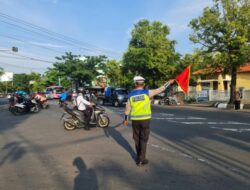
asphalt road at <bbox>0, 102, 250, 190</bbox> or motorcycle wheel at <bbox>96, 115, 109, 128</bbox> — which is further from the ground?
motorcycle wheel at <bbox>96, 115, 109, 128</bbox>

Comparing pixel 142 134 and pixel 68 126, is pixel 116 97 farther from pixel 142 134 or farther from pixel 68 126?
pixel 142 134

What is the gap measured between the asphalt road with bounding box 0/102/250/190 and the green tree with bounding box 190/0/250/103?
1824 cm

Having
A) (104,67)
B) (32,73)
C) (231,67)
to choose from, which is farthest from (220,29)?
(32,73)

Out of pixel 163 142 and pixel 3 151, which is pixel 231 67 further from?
pixel 3 151

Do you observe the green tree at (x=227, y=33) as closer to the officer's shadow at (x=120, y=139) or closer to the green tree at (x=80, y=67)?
the officer's shadow at (x=120, y=139)

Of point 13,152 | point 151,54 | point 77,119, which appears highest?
point 151,54

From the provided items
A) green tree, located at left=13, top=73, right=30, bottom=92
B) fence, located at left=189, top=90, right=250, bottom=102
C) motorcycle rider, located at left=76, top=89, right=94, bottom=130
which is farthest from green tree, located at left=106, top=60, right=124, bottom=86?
green tree, located at left=13, top=73, right=30, bottom=92

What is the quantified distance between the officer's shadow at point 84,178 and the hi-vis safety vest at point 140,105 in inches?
56.5

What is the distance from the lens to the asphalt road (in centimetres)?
597

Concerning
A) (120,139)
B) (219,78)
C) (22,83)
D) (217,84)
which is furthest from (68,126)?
(22,83)

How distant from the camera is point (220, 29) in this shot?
98.7 ft

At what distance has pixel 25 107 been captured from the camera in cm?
2389

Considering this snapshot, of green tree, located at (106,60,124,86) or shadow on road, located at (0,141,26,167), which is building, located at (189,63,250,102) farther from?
shadow on road, located at (0,141,26,167)

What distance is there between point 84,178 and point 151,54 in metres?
38.9
